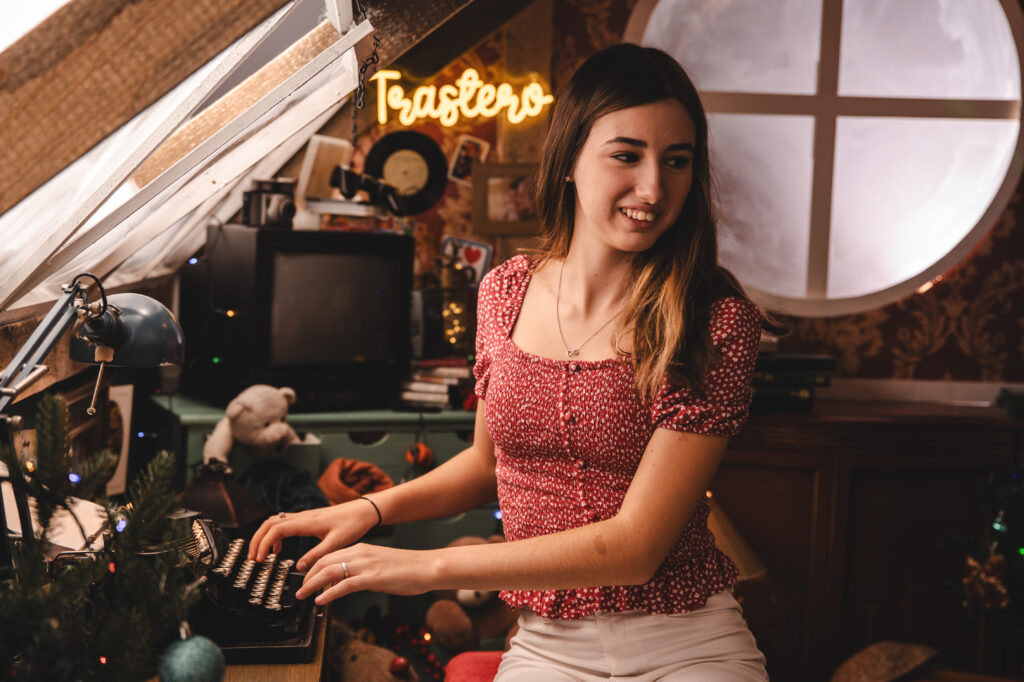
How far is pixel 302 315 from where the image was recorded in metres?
2.51

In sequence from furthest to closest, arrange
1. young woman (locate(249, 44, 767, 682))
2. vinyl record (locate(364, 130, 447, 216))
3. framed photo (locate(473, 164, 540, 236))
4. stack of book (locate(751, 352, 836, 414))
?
framed photo (locate(473, 164, 540, 236)), vinyl record (locate(364, 130, 447, 216)), stack of book (locate(751, 352, 836, 414)), young woman (locate(249, 44, 767, 682))

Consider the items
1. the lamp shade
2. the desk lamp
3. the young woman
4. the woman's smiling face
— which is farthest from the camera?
the woman's smiling face

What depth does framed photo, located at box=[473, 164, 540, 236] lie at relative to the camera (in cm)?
321

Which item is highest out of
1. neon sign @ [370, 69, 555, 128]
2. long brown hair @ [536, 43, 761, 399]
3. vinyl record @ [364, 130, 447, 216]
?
neon sign @ [370, 69, 555, 128]

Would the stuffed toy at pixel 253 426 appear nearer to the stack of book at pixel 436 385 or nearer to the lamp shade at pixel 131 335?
the stack of book at pixel 436 385

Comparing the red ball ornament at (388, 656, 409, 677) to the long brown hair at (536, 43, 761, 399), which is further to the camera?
the red ball ornament at (388, 656, 409, 677)

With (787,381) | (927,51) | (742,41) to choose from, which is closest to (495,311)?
(787,381)

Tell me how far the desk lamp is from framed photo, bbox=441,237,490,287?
2047 millimetres

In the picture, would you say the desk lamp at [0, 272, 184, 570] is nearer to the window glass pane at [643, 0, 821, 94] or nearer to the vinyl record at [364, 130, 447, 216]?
the vinyl record at [364, 130, 447, 216]

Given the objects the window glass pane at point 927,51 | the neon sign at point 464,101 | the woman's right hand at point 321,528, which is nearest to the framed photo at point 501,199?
the neon sign at point 464,101

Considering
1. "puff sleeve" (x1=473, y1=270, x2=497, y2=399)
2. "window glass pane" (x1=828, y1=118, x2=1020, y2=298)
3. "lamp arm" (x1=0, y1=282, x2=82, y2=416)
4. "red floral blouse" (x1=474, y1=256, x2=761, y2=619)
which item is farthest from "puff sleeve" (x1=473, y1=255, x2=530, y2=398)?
"window glass pane" (x1=828, y1=118, x2=1020, y2=298)

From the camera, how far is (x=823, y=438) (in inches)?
109

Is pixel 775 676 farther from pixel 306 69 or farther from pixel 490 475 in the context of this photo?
pixel 306 69

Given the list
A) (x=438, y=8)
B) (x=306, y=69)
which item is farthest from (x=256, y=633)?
(x=438, y=8)
